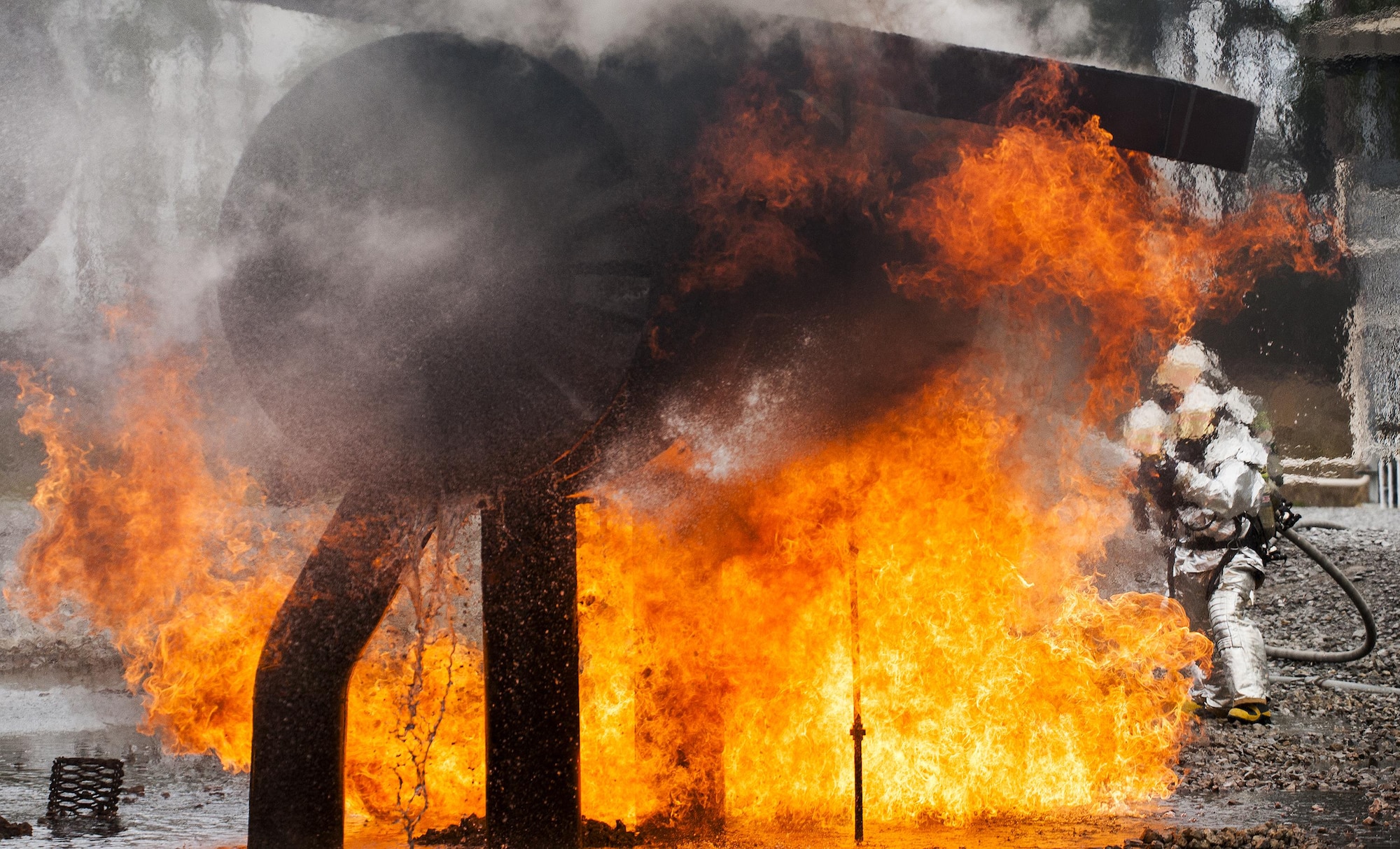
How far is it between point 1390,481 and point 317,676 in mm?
12401

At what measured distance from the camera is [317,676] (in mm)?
3510

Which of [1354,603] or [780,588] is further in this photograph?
[1354,603]

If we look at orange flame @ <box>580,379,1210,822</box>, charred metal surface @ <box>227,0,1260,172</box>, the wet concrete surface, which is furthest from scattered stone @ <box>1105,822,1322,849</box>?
charred metal surface @ <box>227,0,1260,172</box>

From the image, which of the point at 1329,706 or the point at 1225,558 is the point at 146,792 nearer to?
the point at 1225,558

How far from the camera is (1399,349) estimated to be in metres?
9.99

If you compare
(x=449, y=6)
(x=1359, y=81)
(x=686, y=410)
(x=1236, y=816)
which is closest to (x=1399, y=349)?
(x=1359, y=81)

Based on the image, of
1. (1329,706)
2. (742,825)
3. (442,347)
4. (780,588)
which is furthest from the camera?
(1329,706)

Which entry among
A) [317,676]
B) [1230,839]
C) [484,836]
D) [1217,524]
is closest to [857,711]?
[1230,839]

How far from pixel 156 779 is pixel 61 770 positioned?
838 mm

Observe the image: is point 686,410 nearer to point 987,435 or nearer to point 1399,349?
point 987,435

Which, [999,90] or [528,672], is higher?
[999,90]

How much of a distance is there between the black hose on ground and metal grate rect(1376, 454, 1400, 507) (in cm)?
501

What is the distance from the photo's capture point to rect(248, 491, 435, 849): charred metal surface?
3.47 m

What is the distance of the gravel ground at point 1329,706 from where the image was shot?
4.66 metres
